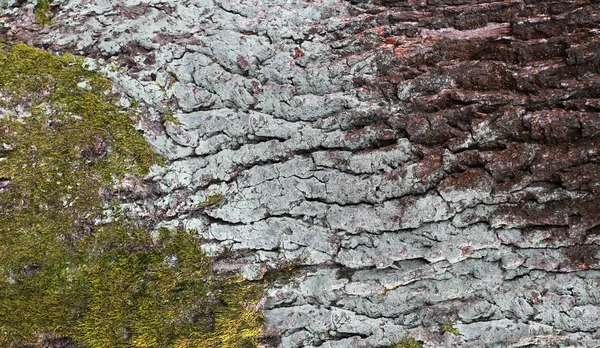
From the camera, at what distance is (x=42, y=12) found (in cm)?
279

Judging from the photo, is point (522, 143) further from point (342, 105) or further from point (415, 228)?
point (342, 105)

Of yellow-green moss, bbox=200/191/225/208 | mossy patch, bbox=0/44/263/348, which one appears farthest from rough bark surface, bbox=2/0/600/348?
mossy patch, bbox=0/44/263/348

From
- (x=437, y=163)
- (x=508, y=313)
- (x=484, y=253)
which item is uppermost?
(x=437, y=163)

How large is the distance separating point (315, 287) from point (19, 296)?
5.50 feet

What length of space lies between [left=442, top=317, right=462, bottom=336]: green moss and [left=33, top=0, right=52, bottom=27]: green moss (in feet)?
10.0

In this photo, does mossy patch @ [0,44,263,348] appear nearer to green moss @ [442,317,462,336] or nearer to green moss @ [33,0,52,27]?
green moss @ [33,0,52,27]

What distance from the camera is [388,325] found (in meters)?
2.50

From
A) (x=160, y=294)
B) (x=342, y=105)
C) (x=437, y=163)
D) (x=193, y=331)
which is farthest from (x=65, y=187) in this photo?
(x=437, y=163)

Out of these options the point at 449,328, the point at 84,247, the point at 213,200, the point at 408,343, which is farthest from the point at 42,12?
the point at 449,328

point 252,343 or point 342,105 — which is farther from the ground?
point 342,105

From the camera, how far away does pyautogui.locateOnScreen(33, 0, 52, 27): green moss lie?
2.77m

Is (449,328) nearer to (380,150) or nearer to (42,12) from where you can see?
(380,150)

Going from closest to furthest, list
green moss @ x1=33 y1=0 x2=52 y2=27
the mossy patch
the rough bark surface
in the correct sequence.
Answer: the rough bark surface → the mossy patch → green moss @ x1=33 y1=0 x2=52 y2=27

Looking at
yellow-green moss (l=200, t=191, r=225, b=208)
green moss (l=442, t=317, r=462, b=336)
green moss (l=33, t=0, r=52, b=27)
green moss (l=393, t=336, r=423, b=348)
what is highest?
green moss (l=33, t=0, r=52, b=27)
